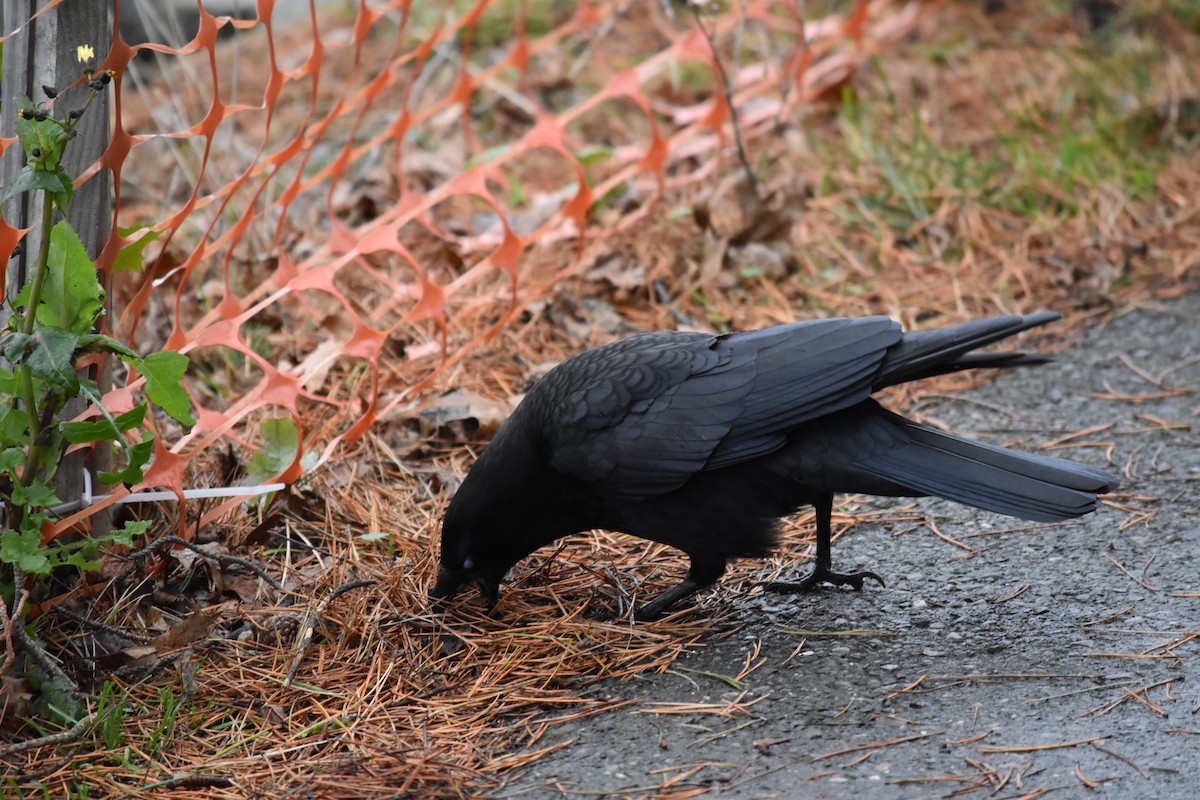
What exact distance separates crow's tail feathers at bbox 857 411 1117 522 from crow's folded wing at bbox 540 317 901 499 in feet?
0.65

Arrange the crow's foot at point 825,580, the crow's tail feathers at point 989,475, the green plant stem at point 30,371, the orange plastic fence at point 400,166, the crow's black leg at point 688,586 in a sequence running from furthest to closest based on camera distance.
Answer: the orange plastic fence at point 400,166 < the crow's foot at point 825,580 < the crow's black leg at point 688,586 < the crow's tail feathers at point 989,475 < the green plant stem at point 30,371

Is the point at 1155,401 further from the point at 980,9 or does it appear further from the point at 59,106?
the point at 980,9

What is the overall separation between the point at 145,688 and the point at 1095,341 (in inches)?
150

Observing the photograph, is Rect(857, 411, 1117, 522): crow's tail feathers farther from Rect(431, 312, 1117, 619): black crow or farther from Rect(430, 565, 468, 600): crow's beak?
Rect(430, 565, 468, 600): crow's beak

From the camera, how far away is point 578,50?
8062 millimetres

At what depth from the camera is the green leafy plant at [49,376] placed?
2.52m

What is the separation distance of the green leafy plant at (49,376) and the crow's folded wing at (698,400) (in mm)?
1075

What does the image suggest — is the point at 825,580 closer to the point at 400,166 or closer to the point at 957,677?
the point at 957,677

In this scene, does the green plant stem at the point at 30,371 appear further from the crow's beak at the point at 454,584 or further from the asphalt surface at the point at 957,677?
the asphalt surface at the point at 957,677

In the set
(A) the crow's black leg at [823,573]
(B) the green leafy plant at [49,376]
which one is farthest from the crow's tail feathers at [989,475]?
(B) the green leafy plant at [49,376]

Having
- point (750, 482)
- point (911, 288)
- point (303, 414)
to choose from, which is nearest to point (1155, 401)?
point (911, 288)

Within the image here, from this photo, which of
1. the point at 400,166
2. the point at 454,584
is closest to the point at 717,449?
the point at 454,584

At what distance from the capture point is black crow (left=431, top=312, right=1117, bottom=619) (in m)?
3.09

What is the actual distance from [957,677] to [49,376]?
2.21 m
